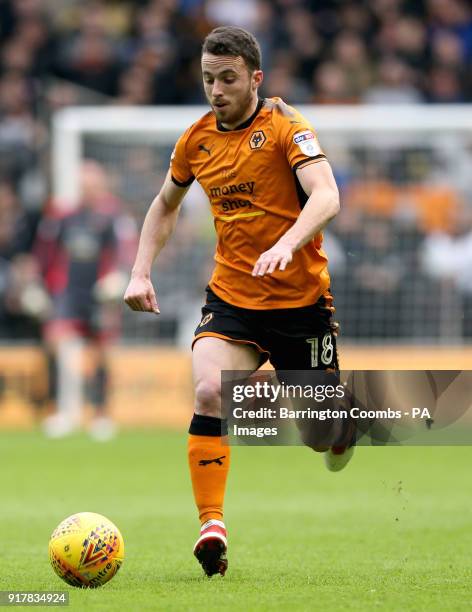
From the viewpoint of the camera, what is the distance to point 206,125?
6.47m

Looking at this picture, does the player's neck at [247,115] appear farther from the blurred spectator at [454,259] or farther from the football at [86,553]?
the blurred spectator at [454,259]

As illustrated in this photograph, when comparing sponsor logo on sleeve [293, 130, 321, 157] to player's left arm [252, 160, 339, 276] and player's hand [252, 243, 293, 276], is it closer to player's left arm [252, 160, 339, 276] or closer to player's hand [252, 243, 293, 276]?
player's left arm [252, 160, 339, 276]

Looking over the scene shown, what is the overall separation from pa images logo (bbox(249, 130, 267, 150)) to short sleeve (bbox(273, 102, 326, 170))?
0.07 meters

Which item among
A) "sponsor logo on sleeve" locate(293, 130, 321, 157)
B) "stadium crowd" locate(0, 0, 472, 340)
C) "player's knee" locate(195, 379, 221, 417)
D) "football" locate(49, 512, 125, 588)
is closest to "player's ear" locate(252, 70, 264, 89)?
"sponsor logo on sleeve" locate(293, 130, 321, 157)

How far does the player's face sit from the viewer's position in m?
6.09

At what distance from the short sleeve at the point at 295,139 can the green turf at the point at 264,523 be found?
6.00ft

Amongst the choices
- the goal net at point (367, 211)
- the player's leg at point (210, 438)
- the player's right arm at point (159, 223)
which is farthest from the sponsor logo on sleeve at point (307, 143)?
the goal net at point (367, 211)

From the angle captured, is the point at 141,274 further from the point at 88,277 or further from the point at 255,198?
the point at 88,277

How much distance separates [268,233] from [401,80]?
38.5ft

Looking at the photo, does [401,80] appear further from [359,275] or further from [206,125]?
[206,125]

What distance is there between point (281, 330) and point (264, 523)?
207 cm

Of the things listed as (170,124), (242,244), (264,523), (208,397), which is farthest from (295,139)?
(170,124)

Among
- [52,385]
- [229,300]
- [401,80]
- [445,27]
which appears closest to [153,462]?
[52,385]

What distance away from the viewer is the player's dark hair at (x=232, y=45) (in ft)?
19.9
